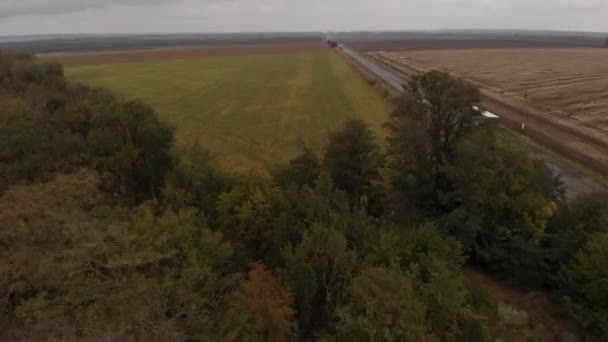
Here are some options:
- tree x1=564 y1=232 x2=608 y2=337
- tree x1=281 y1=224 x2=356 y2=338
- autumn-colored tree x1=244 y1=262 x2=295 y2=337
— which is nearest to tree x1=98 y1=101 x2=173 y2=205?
autumn-colored tree x1=244 y1=262 x2=295 y2=337

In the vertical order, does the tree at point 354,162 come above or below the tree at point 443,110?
below

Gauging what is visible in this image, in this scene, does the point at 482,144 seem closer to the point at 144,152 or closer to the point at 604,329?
the point at 604,329

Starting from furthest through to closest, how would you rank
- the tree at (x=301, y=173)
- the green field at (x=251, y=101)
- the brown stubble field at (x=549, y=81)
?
the brown stubble field at (x=549, y=81), the green field at (x=251, y=101), the tree at (x=301, y=173)

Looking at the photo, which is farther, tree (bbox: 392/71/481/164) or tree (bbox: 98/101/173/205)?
tree (bbox: 392/71/481/164)

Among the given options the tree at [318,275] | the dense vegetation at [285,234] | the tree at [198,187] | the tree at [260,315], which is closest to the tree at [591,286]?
the dense vegetation at [285,234]

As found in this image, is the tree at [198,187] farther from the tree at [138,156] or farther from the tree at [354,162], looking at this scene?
the tree at [354,162]

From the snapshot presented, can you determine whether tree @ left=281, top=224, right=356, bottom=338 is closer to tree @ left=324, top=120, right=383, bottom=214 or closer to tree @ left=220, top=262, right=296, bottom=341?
tree @ left=220, top=262, right=296, bottom=341
